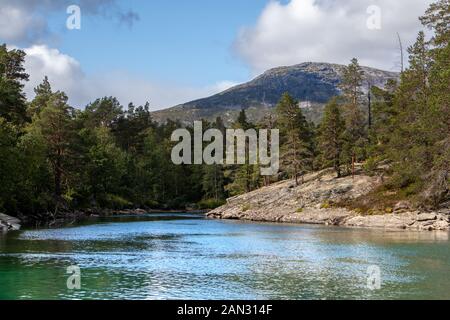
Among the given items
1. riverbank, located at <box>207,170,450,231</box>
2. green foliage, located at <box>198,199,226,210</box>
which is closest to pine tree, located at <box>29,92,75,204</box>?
riverbank, located at <box>207,170,450,231</box>

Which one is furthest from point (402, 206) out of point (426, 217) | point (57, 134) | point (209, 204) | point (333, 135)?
point (209, 204)

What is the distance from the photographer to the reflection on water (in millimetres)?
25688

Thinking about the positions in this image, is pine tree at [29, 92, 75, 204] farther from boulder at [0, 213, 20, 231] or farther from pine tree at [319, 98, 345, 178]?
pine tree at [319, 98, 345, 178]

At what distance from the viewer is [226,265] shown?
34.5 m

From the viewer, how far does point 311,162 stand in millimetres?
95688

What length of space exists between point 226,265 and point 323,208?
145ft

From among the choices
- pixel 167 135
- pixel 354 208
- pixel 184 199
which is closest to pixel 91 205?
pixel 184 199

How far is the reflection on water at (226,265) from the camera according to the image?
25.7 metres

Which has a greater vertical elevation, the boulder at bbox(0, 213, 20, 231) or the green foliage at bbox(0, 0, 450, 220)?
the green foliage at bbox(0, 0, 450, 220)

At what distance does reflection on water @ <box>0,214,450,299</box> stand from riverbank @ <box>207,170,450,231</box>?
851 centimetres

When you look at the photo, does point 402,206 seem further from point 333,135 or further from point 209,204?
point 209,204

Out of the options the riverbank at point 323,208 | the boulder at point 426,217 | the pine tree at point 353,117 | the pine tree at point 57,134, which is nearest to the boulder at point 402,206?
the riverbank at point 323,208
